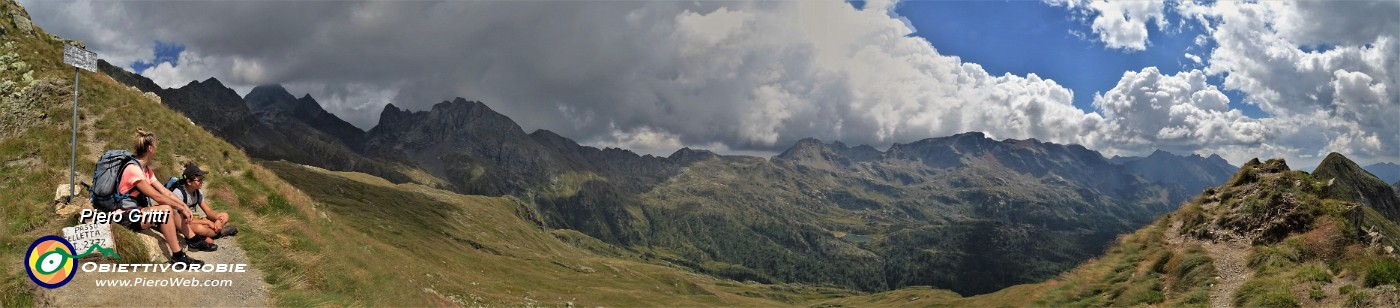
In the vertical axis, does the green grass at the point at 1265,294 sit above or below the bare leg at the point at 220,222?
below

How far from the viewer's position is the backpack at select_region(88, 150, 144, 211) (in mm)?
16844

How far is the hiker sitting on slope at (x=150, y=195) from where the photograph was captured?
54.5 feet

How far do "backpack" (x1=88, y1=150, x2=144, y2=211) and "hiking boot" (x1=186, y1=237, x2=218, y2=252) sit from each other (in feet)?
6.30

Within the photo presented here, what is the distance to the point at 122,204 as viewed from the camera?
17.0 m

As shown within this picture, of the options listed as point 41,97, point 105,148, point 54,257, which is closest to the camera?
point 54,257

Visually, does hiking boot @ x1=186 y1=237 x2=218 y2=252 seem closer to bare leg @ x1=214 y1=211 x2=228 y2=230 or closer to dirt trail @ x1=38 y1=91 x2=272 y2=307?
dirt trail @ x1=38 y1=91 x2=272 y2=307

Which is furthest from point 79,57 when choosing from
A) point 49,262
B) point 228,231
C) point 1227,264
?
point 1227,264

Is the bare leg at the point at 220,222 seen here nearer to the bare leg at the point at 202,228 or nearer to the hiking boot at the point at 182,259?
the bare leg at the point at 202,228

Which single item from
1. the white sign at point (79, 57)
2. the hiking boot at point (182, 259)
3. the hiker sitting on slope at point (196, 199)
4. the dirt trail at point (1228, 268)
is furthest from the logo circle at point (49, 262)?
the dirt trail at point (1228, 268)

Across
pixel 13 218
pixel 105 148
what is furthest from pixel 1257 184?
pixel 105 148

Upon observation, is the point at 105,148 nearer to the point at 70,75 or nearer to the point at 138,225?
the point at 70,75

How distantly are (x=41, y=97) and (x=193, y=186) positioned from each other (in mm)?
19479

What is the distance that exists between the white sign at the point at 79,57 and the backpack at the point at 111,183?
6584mm

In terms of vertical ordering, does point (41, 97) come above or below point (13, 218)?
above
